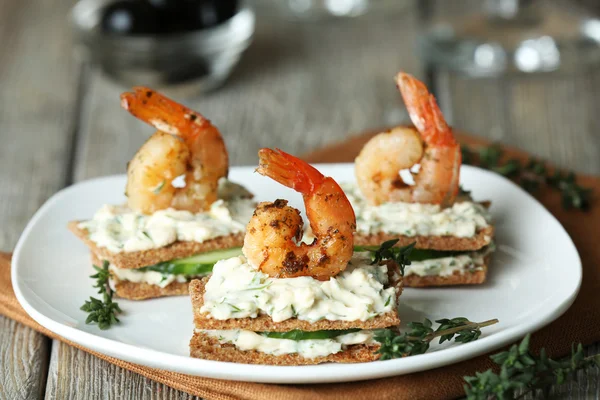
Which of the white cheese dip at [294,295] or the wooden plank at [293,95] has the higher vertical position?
the white cheese dip at [294,295]

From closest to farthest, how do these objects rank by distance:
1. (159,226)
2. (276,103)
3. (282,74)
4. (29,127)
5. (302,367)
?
1. (302,367)
2. (159,226)
3. (29,127)
4. (276,103)
5. (282,74)

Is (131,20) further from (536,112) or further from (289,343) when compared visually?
(289,343)

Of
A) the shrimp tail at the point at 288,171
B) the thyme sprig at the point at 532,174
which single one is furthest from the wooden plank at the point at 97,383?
the thyme sprig at the point at 532,174

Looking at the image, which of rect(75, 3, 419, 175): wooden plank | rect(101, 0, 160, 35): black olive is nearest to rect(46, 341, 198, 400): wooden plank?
rect(75, 3, 419, 175): wooden plank

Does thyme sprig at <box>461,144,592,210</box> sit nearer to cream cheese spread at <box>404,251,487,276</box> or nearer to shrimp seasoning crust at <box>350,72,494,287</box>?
shrimp seasoning crust at <box>350,72,494,287</box>

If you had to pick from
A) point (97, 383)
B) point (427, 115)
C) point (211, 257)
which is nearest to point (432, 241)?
point (427, 115)

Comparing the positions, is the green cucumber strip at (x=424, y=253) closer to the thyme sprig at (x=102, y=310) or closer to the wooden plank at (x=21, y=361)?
the thyme sprig at (x=102, y=310)

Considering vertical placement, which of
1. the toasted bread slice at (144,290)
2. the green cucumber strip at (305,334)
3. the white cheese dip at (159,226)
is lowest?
the toasted bread slice at (144,290)
